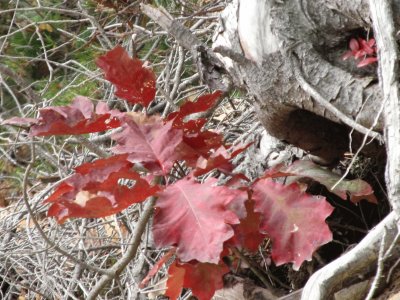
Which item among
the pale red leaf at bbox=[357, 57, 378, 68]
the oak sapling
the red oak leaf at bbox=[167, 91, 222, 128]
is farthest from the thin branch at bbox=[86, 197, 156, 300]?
the pale red leaf at bbox=[357, 57, 378, 68]

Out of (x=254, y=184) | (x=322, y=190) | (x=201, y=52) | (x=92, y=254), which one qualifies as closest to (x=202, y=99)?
(x=201, y=52)

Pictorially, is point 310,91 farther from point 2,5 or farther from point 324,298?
point 2,5

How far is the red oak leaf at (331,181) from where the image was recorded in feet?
4.28

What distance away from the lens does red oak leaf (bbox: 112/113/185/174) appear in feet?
4.20

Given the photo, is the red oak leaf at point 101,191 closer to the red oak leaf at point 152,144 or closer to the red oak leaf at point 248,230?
the red oak leaf at point 152,144

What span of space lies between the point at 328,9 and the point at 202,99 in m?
0.31

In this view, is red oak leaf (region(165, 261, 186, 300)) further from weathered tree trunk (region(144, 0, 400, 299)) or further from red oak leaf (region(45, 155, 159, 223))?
weathered tree trunk (region(144, 0, 400, 299))

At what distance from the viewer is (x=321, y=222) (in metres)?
1.21

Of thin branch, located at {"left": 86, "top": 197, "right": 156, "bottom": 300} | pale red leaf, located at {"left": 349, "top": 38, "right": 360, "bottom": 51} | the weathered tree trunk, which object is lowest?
thin branch, located at {"left": 86, "top": 197, "right": 156, "bottom": 300}

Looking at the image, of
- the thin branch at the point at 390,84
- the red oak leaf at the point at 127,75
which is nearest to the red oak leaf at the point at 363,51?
the thin branch at the point at 390,84

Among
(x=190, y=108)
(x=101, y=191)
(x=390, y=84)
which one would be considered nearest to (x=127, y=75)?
(x=190, y=108)

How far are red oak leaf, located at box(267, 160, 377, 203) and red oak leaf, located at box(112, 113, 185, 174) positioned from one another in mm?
192

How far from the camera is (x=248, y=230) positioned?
129 centimetres

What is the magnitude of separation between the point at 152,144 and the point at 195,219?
0.21 meters
